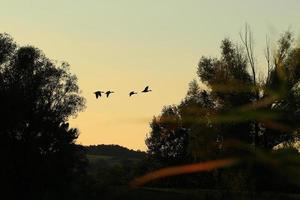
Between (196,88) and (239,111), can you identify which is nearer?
(239,111)

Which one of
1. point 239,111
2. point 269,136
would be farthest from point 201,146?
point 239,111

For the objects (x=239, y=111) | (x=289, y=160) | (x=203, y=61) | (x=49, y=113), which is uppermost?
(x=203, y=61)

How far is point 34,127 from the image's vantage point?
56062mm

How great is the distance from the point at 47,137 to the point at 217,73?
1559 centimetres

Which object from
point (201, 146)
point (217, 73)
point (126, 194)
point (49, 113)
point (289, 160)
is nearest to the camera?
point (289, 160)

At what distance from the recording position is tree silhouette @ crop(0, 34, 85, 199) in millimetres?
49062

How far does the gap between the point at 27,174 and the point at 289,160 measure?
48.6 metres

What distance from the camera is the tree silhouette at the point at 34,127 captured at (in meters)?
49.1

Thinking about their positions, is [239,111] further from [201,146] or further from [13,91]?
[13,91]

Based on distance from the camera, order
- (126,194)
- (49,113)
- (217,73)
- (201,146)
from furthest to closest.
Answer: (49,113), (217,73), (201,146), (126,194)

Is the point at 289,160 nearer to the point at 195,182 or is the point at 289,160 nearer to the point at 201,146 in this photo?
the point at 201,146

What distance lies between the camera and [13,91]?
53.9 metres

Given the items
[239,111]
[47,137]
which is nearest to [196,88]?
[47,137]

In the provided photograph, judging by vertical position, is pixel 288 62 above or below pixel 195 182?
above
